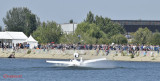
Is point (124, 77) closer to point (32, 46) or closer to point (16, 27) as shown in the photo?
point (32, 46)

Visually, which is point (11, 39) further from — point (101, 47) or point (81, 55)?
point (101, 47)

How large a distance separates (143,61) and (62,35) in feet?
196

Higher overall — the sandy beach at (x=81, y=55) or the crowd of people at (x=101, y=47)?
the crowd of people at (x=101, y=47)

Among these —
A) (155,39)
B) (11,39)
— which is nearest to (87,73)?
(11,39)

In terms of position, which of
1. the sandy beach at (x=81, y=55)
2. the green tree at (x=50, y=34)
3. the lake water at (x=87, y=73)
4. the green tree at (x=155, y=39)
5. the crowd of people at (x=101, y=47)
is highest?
the green tree at (x=50, y=34)

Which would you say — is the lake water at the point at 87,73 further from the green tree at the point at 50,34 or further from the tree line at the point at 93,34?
the green tree at the point at 50,34

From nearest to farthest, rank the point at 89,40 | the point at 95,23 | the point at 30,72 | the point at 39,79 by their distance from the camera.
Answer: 1. the point at 39,79
2. the point at 30,72
3. the point at 89,40
4. the point at 95,23

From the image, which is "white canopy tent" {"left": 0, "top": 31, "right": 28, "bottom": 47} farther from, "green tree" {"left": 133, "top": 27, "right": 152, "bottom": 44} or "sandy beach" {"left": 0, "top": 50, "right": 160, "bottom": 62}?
"green tree" {"left": 133, "top": 27, "right": 152, "bottom": 44}

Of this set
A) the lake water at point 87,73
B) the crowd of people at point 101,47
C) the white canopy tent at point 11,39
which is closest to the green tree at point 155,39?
the crowd of people at point 101,47

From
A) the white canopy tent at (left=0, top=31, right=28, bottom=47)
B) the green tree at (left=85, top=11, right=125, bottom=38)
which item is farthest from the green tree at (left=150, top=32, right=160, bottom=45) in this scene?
the white canopy tent at (left=0, top=31, right=28, bottom=47)

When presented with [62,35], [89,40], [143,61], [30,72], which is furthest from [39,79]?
[62,35]

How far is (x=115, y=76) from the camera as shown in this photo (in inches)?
2717

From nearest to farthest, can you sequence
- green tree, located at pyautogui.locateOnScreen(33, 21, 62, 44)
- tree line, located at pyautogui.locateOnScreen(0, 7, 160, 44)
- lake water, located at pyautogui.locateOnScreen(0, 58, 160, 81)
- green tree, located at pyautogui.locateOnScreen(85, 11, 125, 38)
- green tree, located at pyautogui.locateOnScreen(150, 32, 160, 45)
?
lake water, located at pyautogui.locateOnScreen(0, 58, 160, 81) → green tree, located at pyautogui.locateOnScreen(150, 32, 160, 45) → tree line, located at pyautogui.locateOnScreen(0, 7, 160, 44) → green tree, located at pyautogui.locateOnScreen(33, 21, 62, 44) → green tree, located at pyautogui.locateOnScreen(85, 11, 125, 38)

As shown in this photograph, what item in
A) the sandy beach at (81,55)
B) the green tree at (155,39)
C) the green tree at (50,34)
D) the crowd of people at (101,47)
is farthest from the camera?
the green tree at (50,34)
